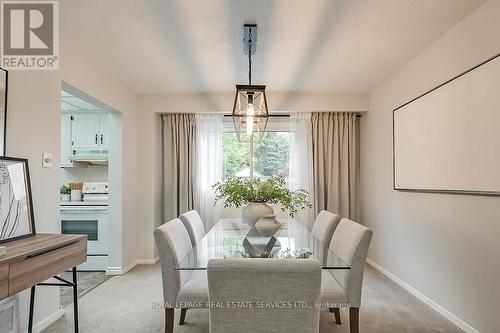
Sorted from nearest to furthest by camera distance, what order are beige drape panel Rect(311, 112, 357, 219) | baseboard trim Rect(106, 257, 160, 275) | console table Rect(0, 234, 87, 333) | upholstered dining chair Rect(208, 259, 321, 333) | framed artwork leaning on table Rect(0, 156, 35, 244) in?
upholstered dining chair Rect(208, 259, 321, 333) < console table Rect(0, 234, 87, 333) < framed artwork leaning on table Rect(0, 156, 35, 244) < baseboard trim Rect(106, 257, 160, 275) < beige drape panel Rect(311, 112, 357, 219)

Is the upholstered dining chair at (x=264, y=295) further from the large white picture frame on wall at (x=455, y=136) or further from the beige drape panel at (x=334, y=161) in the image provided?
the beige drape panel at (x=334, y=161)

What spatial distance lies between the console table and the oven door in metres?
1.96

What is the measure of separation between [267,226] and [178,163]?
2.57 m

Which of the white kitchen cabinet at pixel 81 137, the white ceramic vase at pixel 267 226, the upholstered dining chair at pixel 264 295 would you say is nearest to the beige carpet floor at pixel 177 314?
the white ceramic vase at pixel 267 226

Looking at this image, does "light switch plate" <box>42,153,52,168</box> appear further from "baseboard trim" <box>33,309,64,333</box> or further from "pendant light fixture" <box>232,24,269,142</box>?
"pendant light fixture" <box>232,24,269,142</box>

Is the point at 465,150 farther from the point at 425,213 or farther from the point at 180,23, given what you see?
the point at 180,23

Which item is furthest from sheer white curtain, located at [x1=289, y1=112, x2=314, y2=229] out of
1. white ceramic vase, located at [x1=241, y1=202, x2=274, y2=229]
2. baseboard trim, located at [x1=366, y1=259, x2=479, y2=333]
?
white ceramic vase, located at [x1=241, y1=202, x2=274, y2=229]

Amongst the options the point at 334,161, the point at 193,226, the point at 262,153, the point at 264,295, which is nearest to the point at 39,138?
the point at 193,226

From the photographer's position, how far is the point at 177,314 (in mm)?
2809

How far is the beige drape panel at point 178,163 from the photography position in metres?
4.73

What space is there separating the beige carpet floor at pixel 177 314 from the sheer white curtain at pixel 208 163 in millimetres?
1364

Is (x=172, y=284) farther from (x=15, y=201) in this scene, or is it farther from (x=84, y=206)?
(x=84, y=206)

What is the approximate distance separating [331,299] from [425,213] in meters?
1.69

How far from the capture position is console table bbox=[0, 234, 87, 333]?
1615 mm
